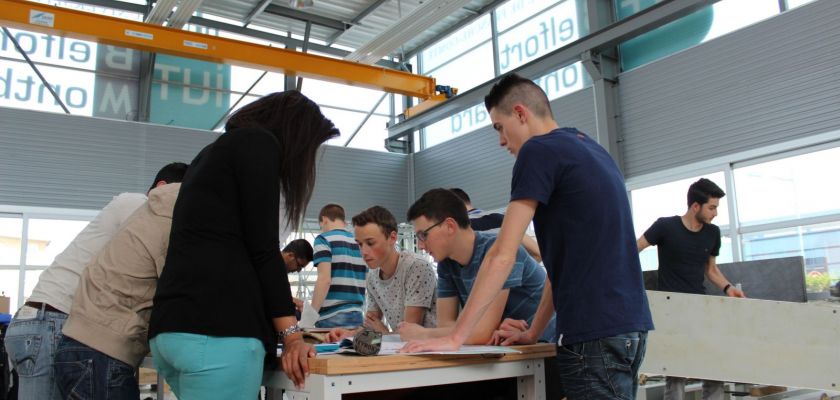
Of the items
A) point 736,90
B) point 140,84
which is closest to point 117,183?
point 140,84

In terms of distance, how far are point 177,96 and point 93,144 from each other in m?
1.33

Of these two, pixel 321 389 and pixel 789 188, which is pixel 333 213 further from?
pixel 789 188

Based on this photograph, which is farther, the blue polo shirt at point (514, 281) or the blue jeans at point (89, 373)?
the blue polo shirt at point (514, 281)

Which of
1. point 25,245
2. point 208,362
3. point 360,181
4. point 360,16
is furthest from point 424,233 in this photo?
point 360,16

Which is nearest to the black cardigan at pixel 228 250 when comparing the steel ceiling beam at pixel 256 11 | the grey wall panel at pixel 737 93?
the grey wall panel at pixel 737 93

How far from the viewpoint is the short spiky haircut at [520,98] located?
1.64 meters

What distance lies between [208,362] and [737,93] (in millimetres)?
6157

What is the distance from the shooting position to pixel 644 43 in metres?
7.34

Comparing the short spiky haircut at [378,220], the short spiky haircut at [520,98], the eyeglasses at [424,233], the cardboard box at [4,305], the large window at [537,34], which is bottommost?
the cardboard box at [4,305]

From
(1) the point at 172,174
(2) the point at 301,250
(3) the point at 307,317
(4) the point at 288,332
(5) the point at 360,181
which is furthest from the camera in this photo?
(5) the point at 360,181

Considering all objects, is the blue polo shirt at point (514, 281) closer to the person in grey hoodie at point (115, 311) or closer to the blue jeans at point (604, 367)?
the blue jeans at point (604, 367)

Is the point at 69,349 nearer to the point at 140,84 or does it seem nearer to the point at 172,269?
the point at 172,269

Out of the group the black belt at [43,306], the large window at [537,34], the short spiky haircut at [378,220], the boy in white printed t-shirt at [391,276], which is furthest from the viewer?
the large window at [537,34]

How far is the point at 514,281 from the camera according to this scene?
6.20 ft
